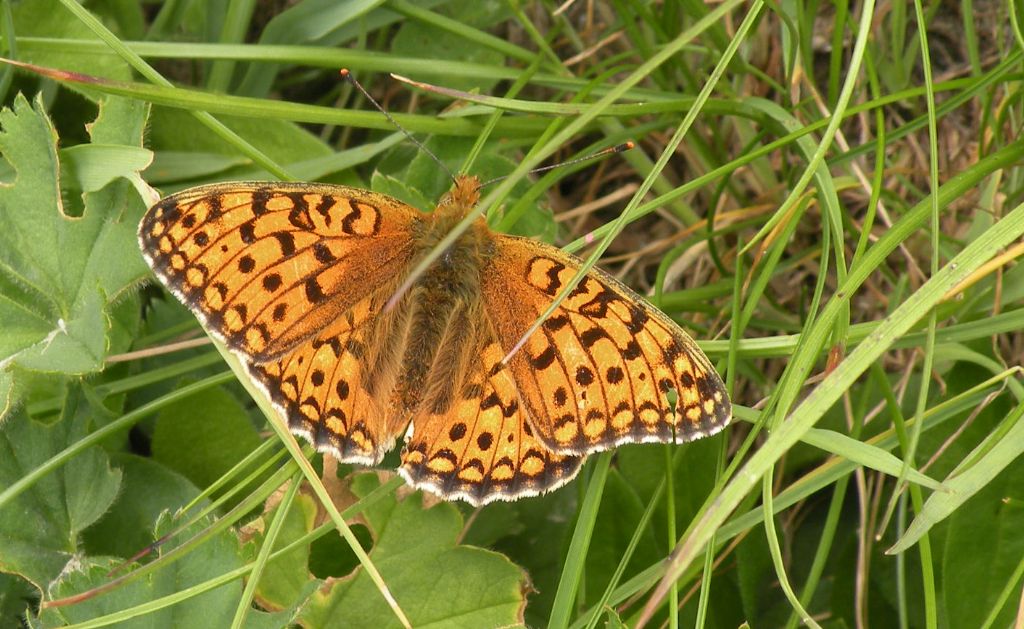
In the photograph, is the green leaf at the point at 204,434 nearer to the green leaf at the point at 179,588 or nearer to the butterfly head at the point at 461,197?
the green leaf at the point at 179,588

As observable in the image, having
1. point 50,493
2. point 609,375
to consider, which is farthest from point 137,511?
point 609,375

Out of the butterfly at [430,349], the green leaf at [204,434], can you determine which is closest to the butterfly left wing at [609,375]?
the butterfly at [430,349]

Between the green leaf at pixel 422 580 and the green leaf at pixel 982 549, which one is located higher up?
the green leaf at pixel 982 549

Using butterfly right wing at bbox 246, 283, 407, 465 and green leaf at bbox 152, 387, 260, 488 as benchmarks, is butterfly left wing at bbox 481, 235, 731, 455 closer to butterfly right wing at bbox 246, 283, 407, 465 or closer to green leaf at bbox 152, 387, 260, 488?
butterfly right wing at bbox 246, 283, 407, 465

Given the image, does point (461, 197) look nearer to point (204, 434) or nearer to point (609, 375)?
point (609, 375)

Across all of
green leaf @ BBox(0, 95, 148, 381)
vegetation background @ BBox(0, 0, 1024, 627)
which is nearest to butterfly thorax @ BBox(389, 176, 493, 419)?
vegetation background @ BBox(0, 0, 1024, 627)

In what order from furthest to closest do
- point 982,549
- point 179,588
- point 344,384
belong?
point 982,549 → point 344,384 → point 179,588
